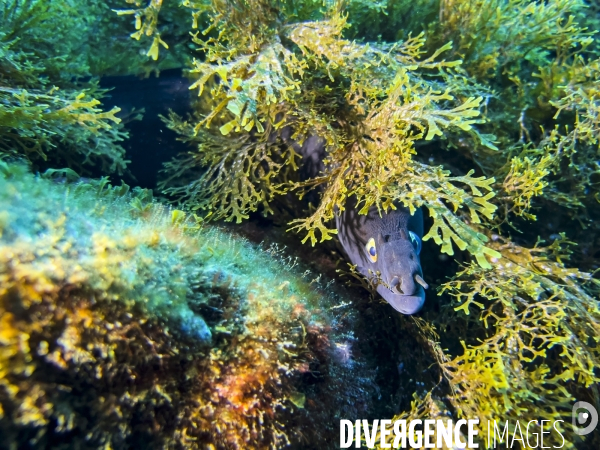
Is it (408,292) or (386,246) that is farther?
(386,246)

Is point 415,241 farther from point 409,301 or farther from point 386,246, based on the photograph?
point 409,301

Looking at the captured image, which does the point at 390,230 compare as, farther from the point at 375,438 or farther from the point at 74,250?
the point at 74,250

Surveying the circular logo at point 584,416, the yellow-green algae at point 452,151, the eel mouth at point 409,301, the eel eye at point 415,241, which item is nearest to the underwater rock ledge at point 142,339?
the eel mouth at point 409,301

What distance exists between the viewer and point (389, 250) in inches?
109

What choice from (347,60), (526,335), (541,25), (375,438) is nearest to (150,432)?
(375,438)

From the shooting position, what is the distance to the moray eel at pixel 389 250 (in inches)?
102

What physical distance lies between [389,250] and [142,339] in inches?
72.4

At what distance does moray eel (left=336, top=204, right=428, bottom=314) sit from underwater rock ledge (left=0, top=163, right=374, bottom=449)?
656 mm

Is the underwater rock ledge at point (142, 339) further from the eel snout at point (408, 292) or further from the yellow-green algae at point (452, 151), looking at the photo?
the yellow-green algae at point (452, 151)

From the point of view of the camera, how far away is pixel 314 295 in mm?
2590

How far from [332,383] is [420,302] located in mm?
857

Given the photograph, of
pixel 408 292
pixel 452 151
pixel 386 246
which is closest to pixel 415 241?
pixel 386 246

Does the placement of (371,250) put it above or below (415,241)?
below

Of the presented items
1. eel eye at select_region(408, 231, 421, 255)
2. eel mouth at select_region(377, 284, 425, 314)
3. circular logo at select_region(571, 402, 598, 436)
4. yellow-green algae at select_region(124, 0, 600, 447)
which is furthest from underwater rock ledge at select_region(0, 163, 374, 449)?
circular logo at select_region(571, 402, 598, 436)
